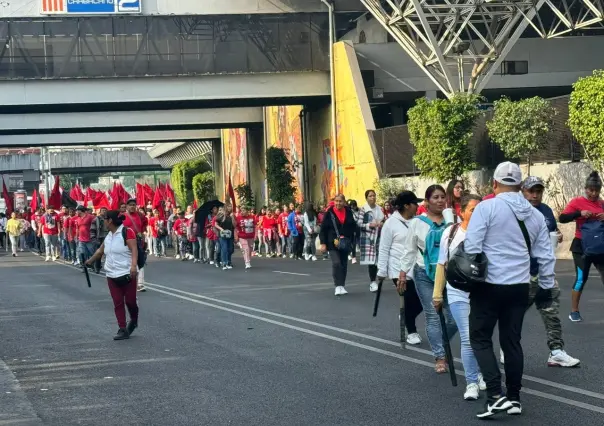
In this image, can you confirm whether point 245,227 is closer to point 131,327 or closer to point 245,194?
point 131,327

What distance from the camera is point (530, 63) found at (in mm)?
41969

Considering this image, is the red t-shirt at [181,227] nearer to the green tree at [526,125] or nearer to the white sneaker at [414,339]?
the green tree at [526,125]

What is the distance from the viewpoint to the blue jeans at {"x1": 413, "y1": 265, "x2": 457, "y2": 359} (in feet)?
32.0

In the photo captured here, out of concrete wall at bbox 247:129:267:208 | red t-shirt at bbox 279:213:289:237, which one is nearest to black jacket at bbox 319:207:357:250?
red t-shirt at bbox 279:213:289:237

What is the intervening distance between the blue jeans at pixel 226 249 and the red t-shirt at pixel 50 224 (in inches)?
428

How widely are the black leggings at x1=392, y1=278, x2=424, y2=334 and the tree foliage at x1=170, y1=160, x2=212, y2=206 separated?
6017cm

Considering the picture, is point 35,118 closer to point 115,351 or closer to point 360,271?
point 360,271

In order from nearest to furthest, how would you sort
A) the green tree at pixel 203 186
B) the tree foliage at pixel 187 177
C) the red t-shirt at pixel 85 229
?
1. the red t-shirt at pixel 85 229
2. the green tree at pixel 203 186
3. the tree foliage at pixel 187 177

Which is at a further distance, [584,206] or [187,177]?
[187,177]

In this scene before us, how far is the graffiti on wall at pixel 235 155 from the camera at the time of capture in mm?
58688

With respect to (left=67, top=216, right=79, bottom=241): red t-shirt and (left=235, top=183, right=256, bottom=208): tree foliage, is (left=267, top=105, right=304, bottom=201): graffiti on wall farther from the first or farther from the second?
(left=67, top=216, right=79, bottom=241): red t-shirt

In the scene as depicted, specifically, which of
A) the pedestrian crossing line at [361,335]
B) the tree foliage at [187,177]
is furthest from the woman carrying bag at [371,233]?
the tree foliage at [187,177]

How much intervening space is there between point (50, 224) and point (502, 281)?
104 ft

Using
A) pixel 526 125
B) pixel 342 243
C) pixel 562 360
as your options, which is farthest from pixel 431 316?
pixel 526 125
